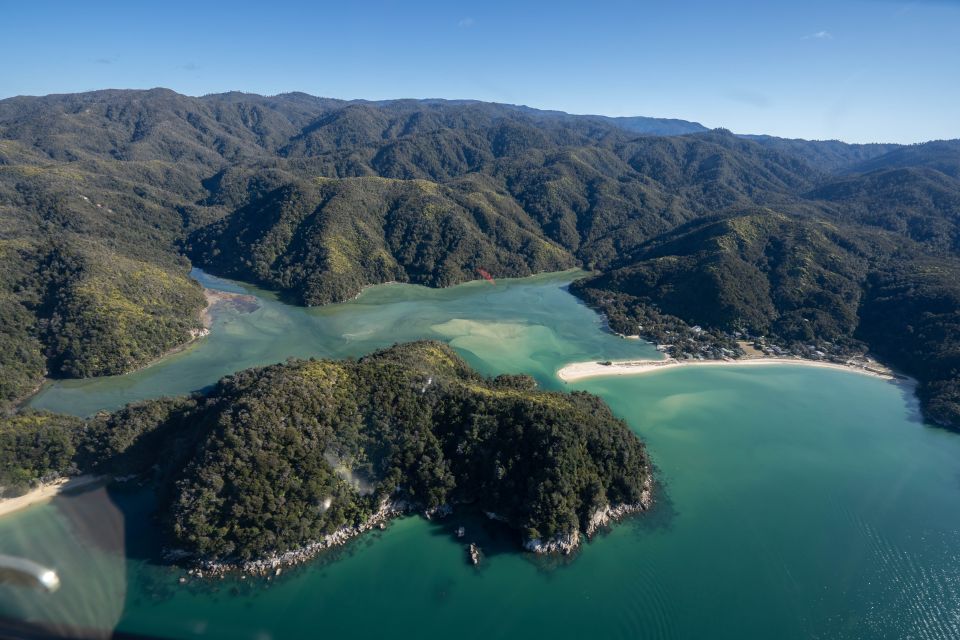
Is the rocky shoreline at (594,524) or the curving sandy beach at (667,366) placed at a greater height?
the curving sandy beach at (667,366)

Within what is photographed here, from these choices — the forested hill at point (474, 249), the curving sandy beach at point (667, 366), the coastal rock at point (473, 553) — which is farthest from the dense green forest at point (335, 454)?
the forested hill at point (474, 249)

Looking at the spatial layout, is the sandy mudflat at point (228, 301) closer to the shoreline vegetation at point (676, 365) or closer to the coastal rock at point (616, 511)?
the shoreline vegetation at point (676, 365)

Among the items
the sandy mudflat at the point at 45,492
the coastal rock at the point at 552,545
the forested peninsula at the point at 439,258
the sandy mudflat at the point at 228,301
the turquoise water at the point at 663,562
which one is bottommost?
the turquoise water at the point at 663,562

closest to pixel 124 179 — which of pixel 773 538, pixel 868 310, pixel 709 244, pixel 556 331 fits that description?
pixel 556 331

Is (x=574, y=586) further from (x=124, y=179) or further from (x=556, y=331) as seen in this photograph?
(x=124, y=179)

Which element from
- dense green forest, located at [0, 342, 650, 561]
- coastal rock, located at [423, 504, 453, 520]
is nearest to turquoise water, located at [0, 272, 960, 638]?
coastal rock, located at [423, 504, 453, 520]

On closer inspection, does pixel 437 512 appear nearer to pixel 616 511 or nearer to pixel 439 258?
pixel 616 511
